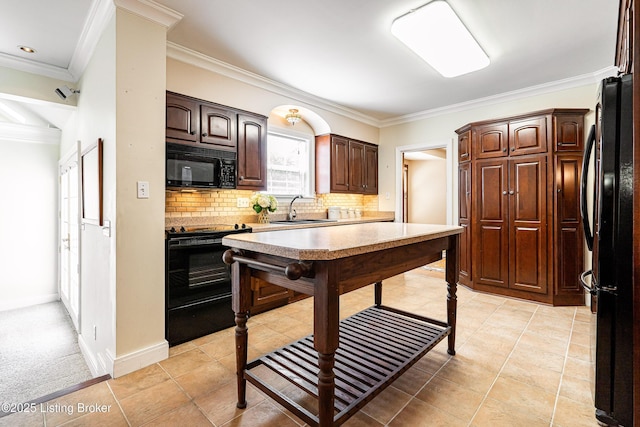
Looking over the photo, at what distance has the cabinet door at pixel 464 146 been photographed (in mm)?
4148

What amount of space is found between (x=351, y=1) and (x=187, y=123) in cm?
182

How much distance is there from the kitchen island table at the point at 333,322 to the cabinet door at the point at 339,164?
2.56m

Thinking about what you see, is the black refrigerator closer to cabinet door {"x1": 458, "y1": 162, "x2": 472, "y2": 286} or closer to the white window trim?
cabinet door {"x1": 458, "y1": 162, "x2": 472, "y2": 286}

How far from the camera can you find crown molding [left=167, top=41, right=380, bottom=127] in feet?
9.59

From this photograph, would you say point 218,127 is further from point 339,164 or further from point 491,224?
point 491,224

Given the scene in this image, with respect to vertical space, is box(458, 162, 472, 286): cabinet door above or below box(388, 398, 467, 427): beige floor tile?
above

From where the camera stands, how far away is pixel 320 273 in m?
1.30

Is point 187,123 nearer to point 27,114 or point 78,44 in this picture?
point 78,44

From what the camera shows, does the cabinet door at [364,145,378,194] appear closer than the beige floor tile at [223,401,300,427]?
No

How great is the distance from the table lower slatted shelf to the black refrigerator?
2.90 feet

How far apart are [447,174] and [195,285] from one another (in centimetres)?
400

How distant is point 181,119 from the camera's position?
288 centimetres

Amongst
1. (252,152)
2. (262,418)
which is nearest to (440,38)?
(252,152)

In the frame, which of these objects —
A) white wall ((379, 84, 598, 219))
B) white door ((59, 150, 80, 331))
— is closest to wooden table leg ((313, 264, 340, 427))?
white door ((59, 150, 80, 331))
